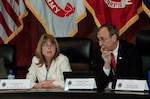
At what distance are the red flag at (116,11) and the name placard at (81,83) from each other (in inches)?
80.7

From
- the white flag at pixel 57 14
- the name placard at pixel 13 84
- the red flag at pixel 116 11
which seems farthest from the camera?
the white flag at pixel 57 14

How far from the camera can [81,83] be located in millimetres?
2727

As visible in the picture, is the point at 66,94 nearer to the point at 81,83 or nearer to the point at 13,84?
the point at 81,83

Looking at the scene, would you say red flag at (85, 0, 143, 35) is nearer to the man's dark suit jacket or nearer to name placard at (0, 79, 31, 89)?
the man's dark suit jacket

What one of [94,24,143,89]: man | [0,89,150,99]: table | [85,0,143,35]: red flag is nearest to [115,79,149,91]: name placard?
[0,89,150,99]: table

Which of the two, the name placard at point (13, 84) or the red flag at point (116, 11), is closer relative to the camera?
the name placard at point (13, 84)

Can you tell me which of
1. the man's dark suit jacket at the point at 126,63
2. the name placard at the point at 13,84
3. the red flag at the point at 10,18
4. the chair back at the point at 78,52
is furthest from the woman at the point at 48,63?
the red flag at the point at 10,18

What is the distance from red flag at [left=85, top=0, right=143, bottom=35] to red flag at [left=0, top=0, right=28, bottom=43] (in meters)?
0.93

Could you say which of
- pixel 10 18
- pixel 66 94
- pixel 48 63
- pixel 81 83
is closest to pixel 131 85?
pixel 81 83

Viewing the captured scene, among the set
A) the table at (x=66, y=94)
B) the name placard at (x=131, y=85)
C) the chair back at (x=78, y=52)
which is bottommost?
the table at (x=66, y=94)

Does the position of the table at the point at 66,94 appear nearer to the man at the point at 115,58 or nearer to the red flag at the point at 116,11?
the man at the point at 115,58

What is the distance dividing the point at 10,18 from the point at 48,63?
1.59 m

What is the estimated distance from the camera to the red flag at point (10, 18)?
5.02 m

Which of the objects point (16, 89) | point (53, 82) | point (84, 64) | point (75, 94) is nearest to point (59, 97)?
point (75, 94)
